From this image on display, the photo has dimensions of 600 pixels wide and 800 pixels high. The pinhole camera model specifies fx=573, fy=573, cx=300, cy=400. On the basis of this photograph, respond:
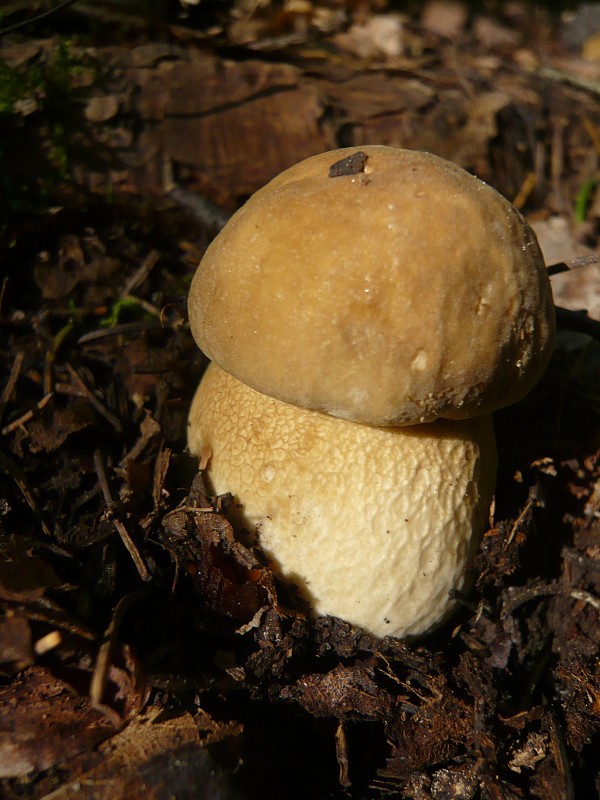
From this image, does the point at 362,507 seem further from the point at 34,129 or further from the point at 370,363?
the point at 34,129

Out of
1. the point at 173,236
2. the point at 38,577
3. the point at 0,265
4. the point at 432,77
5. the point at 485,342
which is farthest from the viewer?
the point at 432,77

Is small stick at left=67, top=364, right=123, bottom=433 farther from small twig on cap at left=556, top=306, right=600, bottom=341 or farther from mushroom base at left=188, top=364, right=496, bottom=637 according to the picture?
small twig on cap at left=556, top=306, right=600, bottom=341

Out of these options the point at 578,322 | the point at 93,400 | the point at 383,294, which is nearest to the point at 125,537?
the point at 93,400

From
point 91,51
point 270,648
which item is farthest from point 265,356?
point 91,51

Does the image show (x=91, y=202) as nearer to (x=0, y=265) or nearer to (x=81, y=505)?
(x=0, y=265)

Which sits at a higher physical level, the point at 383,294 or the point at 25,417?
the point at 383,294
